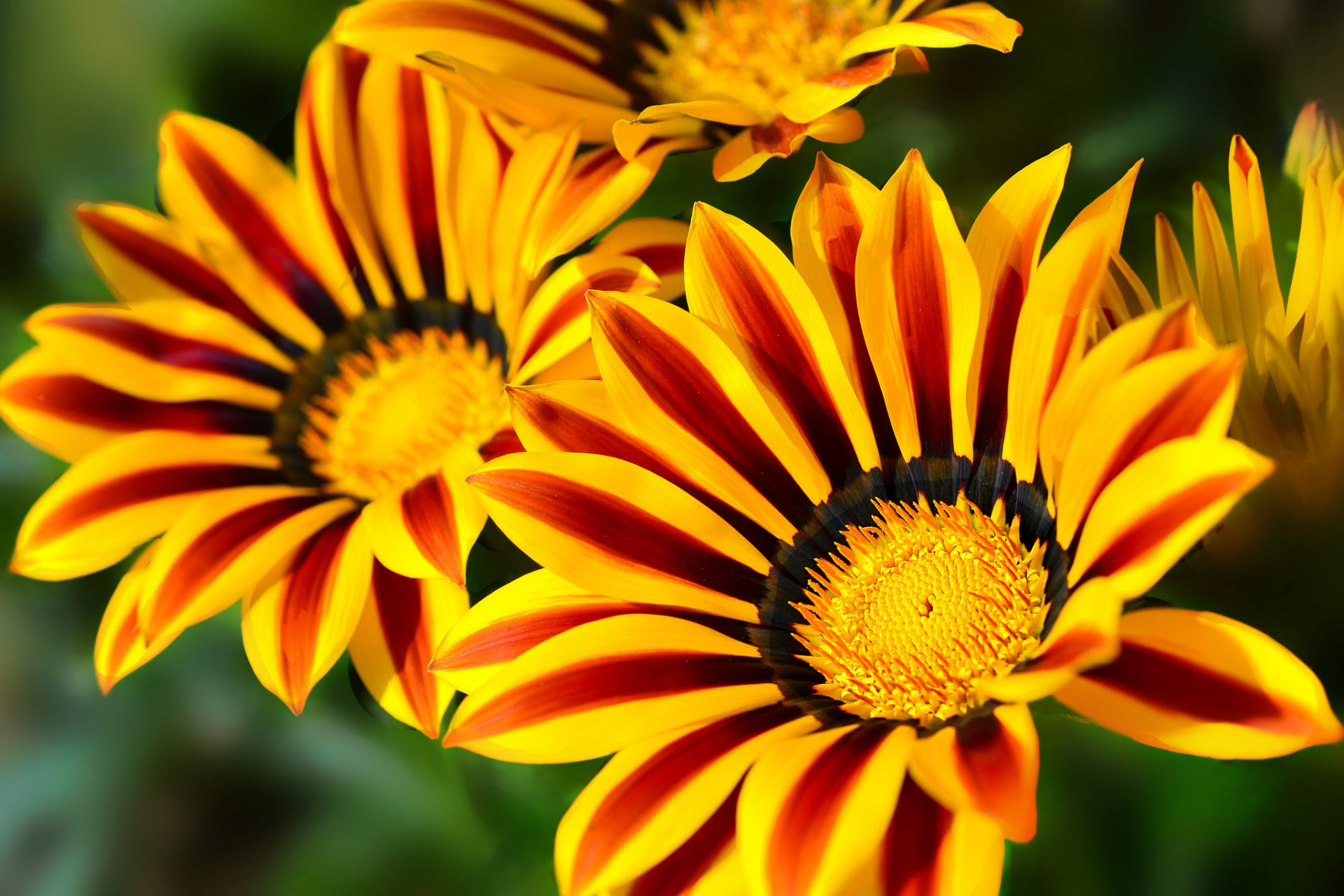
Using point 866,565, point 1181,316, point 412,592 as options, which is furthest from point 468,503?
point 1181,316

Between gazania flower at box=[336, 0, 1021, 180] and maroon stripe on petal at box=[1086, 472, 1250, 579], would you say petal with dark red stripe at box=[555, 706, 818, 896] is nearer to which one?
maroon stripe on petal at box=[1086, 472, 1250, 579]

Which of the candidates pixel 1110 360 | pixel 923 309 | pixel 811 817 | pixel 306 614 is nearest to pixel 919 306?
pixel 923 309

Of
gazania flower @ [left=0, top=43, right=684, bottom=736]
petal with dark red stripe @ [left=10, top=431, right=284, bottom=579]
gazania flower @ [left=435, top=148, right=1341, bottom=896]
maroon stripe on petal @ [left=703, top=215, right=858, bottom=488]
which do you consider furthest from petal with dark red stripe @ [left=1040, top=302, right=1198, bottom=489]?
petal with dark red stripe @ [left=10, top=431, right=284, bottom=579]

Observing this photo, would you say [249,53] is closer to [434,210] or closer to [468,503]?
[434,210]

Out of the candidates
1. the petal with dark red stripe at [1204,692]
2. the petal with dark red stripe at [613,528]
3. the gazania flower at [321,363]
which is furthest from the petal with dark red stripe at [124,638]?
the petal with dark red stripe at [1204,692]

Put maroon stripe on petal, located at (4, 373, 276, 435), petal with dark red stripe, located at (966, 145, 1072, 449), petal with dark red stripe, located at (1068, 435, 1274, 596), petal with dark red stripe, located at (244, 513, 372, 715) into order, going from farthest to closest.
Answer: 1. maroon stripe on petal, located at (4, 373, 276, 435)
2. petal with dark red stripe, located at (244, 513, 372, 715)
3. petal with dark red stripe, located at (966, 145, 1072, 449)
4. petal with dark red stripe, located at (1068, 435, 1274, 596)

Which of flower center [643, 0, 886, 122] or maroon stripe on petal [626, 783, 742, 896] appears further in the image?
flower center [643, 0, 886, 122]
